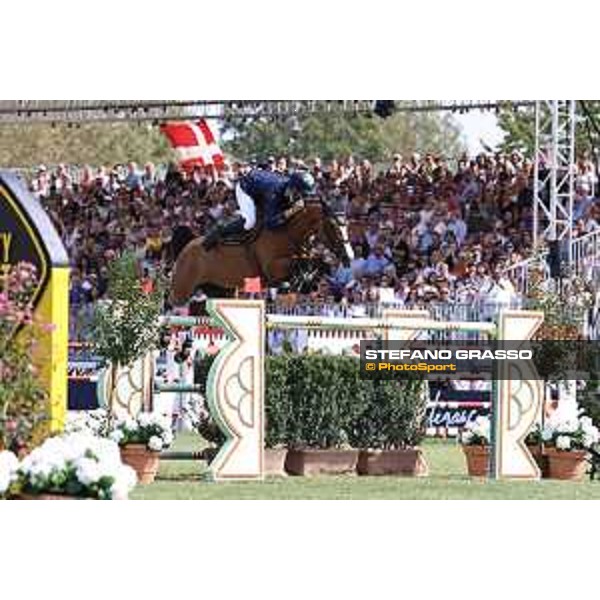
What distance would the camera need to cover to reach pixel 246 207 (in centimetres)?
1573

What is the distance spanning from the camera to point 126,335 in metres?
15.5

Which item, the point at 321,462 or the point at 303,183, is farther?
the point at 303,183

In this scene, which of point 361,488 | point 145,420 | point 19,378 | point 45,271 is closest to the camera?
point 19,378

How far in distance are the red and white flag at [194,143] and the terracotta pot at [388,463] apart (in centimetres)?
228

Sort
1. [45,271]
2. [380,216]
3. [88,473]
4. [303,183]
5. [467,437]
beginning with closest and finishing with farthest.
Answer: [88,473] < [45,271] < [467,437] < [303,183] < [380,216]

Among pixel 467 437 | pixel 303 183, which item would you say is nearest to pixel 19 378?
pixel 303 183

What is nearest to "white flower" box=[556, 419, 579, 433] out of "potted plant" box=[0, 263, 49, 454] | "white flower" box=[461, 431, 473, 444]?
"white flower" box=[461, 431, 473, 444]

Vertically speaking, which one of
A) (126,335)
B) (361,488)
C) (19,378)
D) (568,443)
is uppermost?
(126,335)

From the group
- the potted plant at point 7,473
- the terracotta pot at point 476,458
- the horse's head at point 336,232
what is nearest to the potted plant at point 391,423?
the terracotta pot at point 476,458

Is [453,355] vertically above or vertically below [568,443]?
above

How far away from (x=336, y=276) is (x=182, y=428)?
5.86ft

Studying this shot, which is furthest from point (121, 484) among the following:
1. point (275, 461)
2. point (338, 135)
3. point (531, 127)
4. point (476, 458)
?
point (531, 127)

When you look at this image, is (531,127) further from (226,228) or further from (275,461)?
(275,461)

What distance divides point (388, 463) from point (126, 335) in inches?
78.9
